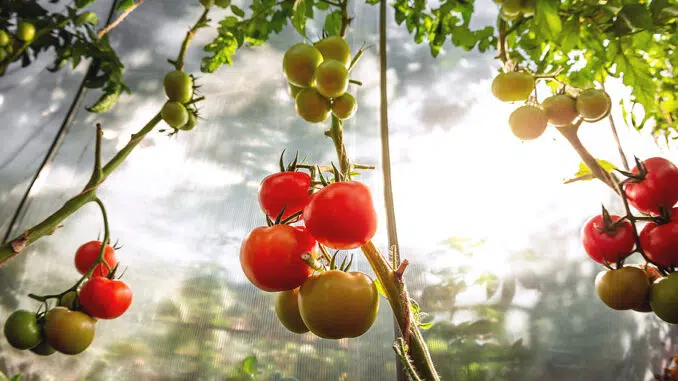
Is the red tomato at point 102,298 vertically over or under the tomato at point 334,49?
under

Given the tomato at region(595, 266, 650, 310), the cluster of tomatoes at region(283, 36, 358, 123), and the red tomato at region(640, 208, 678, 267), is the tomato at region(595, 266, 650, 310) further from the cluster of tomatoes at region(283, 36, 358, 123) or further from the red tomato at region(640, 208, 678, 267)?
the cluster of tomatoes at region(283, 36, 358, 123)

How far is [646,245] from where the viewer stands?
41 centimetres

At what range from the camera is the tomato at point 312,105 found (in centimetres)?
36

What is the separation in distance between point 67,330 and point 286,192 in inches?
21.8

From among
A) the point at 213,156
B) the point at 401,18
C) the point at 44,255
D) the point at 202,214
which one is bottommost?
the point at 44,255

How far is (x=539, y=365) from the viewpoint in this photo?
907 millimetres

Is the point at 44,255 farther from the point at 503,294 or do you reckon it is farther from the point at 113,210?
the point at 503,294

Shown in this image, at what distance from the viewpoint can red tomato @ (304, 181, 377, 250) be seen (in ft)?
0.76

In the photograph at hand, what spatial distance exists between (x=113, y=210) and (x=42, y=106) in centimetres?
46

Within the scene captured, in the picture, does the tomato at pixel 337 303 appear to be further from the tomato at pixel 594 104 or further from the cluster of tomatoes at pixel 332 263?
the tomato at pixel 594 104

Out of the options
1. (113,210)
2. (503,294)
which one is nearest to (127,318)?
(113,210)

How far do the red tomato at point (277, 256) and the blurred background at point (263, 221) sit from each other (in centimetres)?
58

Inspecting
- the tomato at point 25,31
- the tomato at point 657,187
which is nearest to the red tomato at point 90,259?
the tomato at point 25,31

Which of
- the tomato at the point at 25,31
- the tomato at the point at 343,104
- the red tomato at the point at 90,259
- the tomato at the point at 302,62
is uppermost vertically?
the tomato at the point at 302,62
